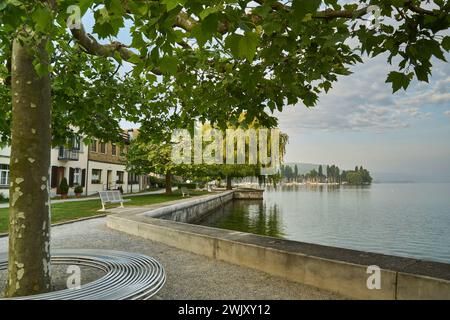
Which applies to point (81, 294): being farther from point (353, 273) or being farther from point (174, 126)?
point (174, 126)

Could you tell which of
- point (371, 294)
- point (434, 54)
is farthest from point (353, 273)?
point (434, 54)

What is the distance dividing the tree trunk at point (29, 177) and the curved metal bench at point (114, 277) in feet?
2.48

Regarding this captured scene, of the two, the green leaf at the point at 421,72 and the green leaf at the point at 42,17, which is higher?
the green leaf at the point at 42,17

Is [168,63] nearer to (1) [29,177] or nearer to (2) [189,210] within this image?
(1) [29,177]

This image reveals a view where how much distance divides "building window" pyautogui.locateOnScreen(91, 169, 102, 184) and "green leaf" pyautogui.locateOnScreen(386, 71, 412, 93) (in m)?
41.9

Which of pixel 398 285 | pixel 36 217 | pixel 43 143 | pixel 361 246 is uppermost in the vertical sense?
pixel 43 143

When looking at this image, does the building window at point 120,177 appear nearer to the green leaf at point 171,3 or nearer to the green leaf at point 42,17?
the green leaf at point 42,17

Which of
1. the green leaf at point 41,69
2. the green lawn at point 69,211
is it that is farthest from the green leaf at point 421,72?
the green lawn at point 69,211

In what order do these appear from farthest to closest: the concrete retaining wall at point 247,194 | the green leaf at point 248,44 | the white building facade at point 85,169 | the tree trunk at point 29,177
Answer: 1. the concrete retaining wall at point 247,194
2. the white building facade at point 85,169
3. the tree trunk at point 29,177
4. the green leaf at point 248,44

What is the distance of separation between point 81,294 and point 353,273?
3.39 m

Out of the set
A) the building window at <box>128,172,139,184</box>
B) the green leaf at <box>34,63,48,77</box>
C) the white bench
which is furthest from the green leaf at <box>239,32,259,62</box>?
the building window at <box>128,172,139,184</box>

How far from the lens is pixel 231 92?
568 centimetres

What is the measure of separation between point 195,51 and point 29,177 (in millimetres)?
3100

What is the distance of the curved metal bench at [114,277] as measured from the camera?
3.85m
